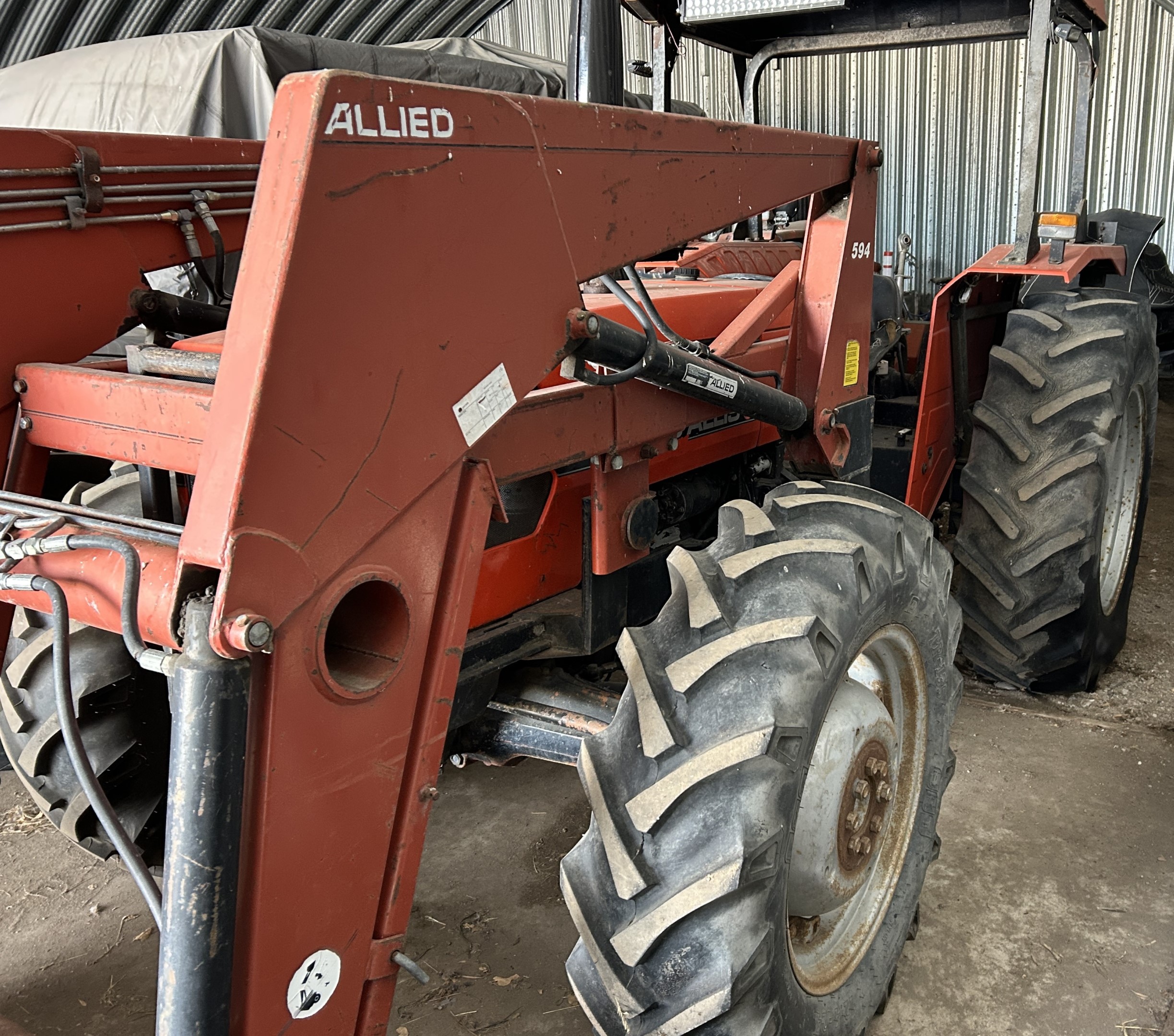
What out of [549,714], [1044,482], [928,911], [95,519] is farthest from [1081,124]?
[95,519]

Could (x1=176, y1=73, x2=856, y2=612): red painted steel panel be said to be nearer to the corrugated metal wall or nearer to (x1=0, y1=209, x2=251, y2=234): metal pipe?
(x1=0, y1=209, x2=251, y2=234): metal pipe

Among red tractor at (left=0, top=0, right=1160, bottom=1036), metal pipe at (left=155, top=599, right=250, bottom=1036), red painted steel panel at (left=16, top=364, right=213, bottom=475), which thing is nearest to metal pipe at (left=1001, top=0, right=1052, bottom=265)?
red tractor at (left=0, top=0, right=1160, bottom=1036)

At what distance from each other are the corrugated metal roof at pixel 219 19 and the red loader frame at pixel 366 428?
8.40m

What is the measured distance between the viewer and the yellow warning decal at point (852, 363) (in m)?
2.59

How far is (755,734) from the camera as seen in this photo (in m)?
1.64

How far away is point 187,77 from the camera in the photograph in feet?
20.9

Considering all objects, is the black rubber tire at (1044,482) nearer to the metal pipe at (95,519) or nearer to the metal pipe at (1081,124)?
the metal pipe at (1081,124)

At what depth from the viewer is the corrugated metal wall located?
912 cm

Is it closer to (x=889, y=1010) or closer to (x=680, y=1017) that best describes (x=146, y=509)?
(x=680, y=1017)

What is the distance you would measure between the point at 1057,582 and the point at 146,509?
2.67 metres

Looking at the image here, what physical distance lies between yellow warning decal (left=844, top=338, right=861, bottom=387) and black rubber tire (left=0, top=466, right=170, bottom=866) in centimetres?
167

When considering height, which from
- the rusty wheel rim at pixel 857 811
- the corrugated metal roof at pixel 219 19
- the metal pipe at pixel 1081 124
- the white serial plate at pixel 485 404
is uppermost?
the corrugated metal roof at pixel 219 19

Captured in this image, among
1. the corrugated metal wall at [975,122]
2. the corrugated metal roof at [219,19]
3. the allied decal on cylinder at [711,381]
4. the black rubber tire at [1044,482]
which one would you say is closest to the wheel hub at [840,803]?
the allied decal on cylinder at [711,381]

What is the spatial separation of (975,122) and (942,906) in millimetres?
8875
